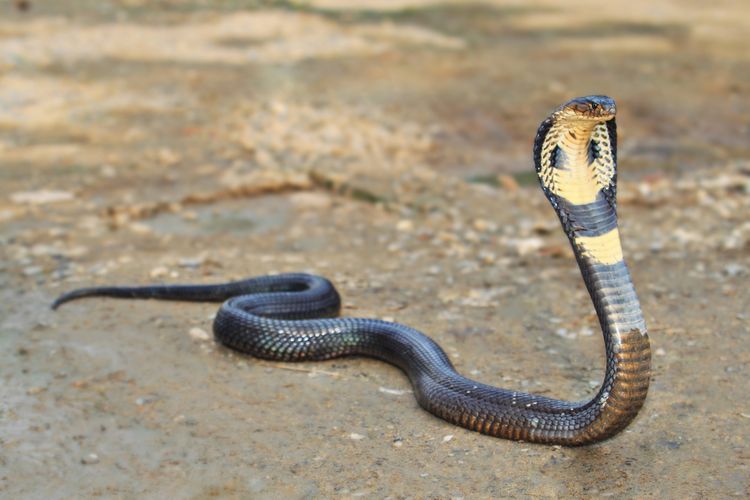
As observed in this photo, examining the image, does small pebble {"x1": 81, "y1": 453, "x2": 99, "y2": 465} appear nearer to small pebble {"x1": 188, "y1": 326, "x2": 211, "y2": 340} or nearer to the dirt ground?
the dirt ground

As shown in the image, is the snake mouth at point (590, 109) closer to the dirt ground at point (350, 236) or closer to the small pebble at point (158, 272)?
the dirt ground at point (350, 236)

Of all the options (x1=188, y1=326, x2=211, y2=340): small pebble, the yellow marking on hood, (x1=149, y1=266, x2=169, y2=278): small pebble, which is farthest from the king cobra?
(x1=149, y1=266, x2=169, y2=278): small pebble

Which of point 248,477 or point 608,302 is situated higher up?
point 608,302

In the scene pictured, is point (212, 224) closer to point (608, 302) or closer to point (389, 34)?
point (608, 302)

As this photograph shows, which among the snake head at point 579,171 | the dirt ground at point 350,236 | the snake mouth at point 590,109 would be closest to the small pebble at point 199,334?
the dirt ground at point 350,236

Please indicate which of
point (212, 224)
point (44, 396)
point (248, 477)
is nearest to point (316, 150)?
point (212, 224)

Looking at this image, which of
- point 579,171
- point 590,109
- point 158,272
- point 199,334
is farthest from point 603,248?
point 158,272
